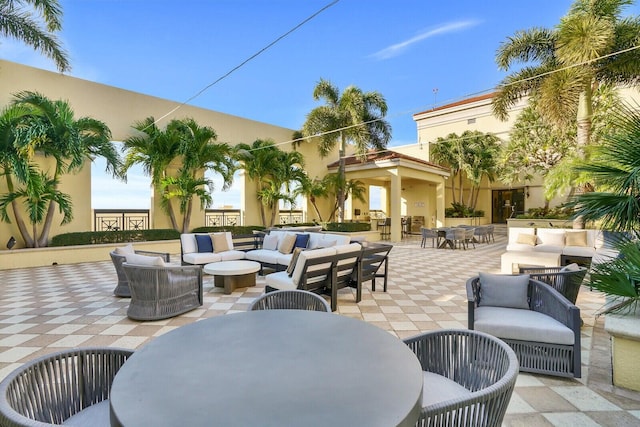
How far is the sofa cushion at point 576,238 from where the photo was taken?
312 inches

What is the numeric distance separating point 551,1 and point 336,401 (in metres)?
11.8

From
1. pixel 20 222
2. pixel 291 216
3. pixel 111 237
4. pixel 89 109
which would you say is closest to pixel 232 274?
pixel 111 237

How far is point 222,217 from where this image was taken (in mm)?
13430

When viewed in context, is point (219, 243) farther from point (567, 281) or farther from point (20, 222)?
point (567, 281)

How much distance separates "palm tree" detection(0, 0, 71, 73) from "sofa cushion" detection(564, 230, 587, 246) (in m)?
13.4

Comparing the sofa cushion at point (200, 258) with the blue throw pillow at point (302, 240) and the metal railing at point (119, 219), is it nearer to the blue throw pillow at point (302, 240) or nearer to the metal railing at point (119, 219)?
the blue throw pillow at point (302, 240)

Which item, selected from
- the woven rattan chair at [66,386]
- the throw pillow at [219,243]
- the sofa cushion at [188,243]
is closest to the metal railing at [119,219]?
the sofa cushion at [188,243]

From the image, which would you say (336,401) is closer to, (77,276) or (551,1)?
(77,276)

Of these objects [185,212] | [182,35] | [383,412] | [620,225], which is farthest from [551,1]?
[185,212]

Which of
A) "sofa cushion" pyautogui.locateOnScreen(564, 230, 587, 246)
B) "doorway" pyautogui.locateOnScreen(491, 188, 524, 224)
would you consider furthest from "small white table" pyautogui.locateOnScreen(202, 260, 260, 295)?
"doorway" pyautogui.locateOnScreen(491, 188, 524, 224)

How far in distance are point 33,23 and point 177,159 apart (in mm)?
4911

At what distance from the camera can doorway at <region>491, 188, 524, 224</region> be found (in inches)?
872

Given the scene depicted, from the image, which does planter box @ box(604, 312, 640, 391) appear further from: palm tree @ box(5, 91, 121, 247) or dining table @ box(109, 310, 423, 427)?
palm tree @ box(5, 91, 121, 247)

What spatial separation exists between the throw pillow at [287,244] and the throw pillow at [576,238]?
22.5ft
